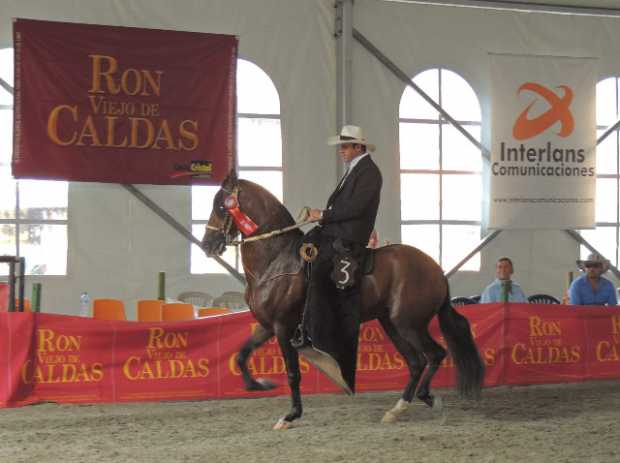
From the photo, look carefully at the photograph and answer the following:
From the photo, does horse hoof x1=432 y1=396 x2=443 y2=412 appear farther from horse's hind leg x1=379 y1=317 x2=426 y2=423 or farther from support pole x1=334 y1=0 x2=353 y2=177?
support pole x1=334 y1=0 x2=353 y2=177

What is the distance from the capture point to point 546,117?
14820 mm

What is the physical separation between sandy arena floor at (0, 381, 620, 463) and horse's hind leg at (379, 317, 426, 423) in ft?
0.39

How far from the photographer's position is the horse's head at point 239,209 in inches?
273

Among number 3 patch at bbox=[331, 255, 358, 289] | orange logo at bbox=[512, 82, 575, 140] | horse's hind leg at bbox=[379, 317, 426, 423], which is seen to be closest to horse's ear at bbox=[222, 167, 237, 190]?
number 3 patch at bbox=[331, 255, 358, 289]

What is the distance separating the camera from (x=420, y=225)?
1458 centimetres

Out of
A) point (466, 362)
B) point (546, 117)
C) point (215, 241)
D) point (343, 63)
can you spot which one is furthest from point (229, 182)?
point (546, 117)

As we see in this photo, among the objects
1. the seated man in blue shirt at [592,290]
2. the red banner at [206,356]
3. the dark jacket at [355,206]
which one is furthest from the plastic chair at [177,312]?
the seated man in blue shirt at [592,290]

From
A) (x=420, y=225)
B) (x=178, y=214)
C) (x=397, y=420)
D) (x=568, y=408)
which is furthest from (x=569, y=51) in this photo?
(x=397, y=420)

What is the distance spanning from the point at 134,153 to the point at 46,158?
1.19 meters

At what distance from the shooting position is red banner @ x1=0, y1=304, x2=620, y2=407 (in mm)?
7762

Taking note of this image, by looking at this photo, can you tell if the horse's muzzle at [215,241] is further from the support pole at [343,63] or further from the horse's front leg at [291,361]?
the support pole at [343,63]

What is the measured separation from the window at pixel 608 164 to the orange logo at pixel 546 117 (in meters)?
0.88

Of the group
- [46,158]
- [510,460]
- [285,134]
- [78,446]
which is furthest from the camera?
[285,134]

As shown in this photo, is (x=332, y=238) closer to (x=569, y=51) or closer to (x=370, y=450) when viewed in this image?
(x=370, y=450)
